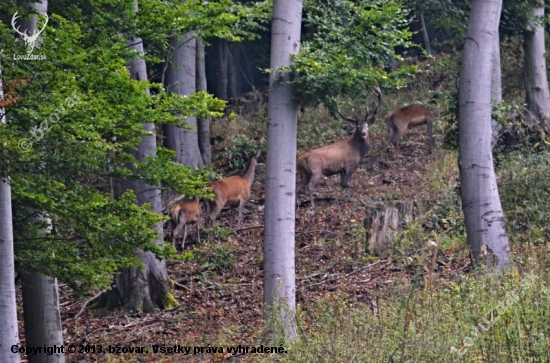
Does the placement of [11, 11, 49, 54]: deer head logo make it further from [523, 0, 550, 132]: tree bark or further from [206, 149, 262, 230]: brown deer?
[523, 0, 550, 132]: tree bark

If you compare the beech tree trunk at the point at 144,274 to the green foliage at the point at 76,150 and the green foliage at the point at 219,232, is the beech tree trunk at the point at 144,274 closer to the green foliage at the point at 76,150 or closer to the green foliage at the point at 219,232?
the green foliage at the point at 219,232

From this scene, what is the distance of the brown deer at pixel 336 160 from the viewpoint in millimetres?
Answer: 17344

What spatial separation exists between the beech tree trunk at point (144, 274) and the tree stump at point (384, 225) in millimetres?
3534

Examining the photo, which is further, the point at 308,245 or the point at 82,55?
the point at 308,245

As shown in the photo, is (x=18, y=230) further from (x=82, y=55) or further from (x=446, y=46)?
(x=446, y=46)

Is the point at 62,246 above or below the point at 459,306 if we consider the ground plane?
above

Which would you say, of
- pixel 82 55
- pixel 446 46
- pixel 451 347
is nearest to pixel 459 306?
pixel 451 347

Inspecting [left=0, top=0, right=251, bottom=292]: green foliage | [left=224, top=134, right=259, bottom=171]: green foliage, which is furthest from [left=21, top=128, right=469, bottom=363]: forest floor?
[left=224, top=134, right=259, bottom=171]: green foliage

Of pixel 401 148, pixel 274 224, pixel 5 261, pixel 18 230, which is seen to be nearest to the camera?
pixel 5 261

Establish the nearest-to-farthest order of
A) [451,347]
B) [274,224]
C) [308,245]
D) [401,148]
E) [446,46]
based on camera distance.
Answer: [451,347], [274,224], [308,245], [401,148], [446,46]

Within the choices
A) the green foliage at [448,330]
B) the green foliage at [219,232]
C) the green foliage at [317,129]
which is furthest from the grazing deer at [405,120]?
the green foliage at [448,330]

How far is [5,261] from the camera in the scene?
7910mm

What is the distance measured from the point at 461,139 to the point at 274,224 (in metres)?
2.69

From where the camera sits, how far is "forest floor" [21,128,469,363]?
11.3m
